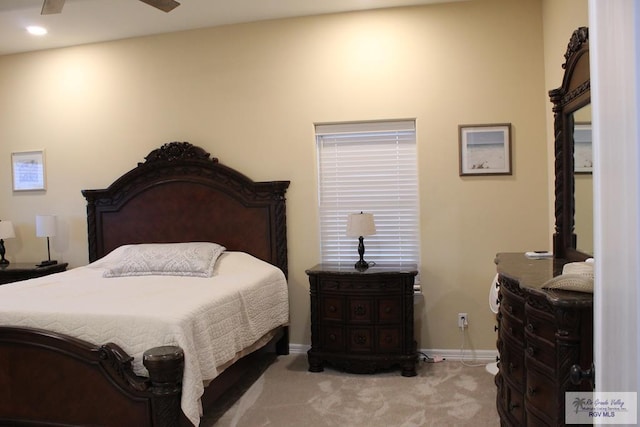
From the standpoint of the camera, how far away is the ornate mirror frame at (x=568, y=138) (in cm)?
241

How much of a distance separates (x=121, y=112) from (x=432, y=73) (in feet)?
9.19

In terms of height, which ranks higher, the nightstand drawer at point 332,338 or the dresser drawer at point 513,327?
the dresser drawer at point 513,327

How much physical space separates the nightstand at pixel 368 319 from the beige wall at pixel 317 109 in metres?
0.44

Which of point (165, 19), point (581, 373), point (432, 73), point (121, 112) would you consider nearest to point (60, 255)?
point (121, 112)

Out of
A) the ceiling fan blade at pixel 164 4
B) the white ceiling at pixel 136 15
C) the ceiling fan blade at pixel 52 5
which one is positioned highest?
the white ceiling at pixel 136 15

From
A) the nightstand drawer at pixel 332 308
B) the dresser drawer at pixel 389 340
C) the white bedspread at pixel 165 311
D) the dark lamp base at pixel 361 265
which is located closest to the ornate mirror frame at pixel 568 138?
the dresser drawer at pixel 389 340

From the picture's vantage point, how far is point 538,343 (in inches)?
69.1

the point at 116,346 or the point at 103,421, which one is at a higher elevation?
the point at 116,346

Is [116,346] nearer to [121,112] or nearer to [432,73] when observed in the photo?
[121,112]

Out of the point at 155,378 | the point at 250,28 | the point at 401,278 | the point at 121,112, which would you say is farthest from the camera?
the point at 121,112

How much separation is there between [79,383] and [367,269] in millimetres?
1987

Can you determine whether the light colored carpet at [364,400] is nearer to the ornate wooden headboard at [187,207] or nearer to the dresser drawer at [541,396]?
the dresser drawer at [541,396]

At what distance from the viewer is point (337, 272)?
3346mm

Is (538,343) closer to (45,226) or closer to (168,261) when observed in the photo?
(168,261)
